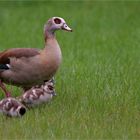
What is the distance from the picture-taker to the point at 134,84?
1072cm

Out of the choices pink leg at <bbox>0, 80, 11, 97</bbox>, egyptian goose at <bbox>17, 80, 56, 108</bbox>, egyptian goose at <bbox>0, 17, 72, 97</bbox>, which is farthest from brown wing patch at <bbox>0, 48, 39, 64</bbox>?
egyptian goose at <bbox>17, 80, 56, 108</bbox>

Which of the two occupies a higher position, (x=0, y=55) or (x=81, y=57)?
(x=0, y=55)

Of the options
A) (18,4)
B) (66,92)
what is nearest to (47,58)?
(66,92)

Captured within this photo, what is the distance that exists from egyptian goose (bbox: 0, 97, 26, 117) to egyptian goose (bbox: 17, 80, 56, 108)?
0.56 metres

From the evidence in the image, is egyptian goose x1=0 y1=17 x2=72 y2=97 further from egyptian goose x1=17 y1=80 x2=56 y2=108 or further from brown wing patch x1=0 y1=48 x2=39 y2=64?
egyptian goose x1=17 y1=80 x2=56 y2=108

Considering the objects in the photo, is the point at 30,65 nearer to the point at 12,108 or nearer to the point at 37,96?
the point at 37,96

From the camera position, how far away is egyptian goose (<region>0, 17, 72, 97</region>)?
9.62 metres

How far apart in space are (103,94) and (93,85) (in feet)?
2.04

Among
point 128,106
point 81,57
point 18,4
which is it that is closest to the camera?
point 128,106

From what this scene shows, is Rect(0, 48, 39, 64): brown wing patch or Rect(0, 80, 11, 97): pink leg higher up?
Rect(0, 48, 39, 64): brown wing patch

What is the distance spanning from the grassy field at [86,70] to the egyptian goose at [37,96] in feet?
0.44

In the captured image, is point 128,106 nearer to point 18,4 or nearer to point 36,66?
point 36,66

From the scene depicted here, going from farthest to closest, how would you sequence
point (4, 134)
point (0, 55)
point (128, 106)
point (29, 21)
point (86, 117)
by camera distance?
1. point (29, 21)
2. point (0, 55)
3. point (128, 106)
4. point (86, 117)
5. point (4, 134)

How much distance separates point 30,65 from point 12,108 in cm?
97
